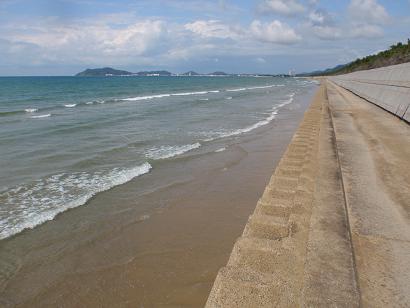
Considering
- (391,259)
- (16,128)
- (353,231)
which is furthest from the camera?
(16,128)

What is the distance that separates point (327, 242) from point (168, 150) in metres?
8.78

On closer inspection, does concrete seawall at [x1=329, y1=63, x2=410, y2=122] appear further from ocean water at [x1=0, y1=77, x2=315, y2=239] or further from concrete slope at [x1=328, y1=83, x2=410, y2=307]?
ocean water at [x1=0, y1=77, x2=315, y2=239]

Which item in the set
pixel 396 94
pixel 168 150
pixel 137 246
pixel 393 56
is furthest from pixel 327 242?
pixel 393 56

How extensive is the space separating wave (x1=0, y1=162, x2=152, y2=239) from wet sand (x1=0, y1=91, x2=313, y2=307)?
0.30m

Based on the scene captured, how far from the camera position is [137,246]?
17.3 feet

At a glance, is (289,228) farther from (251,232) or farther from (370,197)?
(370,197)

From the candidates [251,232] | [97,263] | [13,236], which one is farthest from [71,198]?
[251,232]

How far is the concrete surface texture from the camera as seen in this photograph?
2.94m

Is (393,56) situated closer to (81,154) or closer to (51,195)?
(81,154)

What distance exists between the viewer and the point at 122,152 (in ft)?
38.8

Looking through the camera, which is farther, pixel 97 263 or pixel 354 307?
pixel 97 263

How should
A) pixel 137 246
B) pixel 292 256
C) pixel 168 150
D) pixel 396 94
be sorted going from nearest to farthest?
pixel 292 256, pixel 137 246, pixel 168 150, pixel 396 94

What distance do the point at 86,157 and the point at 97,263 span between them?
6835mm

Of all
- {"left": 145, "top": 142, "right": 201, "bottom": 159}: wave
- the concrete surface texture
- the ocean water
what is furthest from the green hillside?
the concrete surface texture
